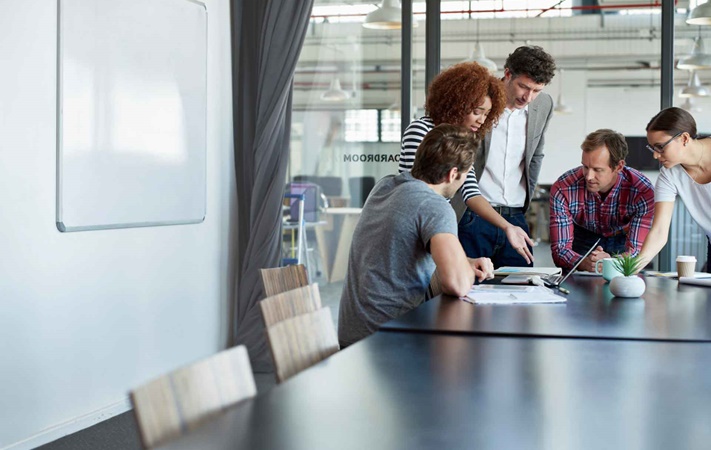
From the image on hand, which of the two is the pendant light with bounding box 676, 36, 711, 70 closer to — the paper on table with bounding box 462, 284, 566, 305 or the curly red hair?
the curly red hair

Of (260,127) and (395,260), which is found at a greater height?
(260,127)

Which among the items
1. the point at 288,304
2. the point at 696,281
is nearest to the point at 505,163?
the point at 696,281

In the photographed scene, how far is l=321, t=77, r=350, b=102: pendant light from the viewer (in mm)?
5984

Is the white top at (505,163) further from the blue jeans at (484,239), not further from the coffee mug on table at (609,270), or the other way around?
the coffee mug on table at (609,270)

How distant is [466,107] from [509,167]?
2.32ft

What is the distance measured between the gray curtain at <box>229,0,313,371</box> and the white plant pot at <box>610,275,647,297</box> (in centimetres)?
299

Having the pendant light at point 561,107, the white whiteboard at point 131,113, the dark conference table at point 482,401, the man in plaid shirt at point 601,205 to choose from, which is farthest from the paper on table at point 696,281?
the pendant light at point 561,107

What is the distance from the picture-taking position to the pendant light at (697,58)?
5375mm

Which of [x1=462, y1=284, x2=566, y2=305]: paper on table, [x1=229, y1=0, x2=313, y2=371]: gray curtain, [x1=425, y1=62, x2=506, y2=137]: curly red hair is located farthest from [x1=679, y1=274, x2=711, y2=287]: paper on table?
[x1=229, y1=0, x2=313, y2=371]: gray curtain

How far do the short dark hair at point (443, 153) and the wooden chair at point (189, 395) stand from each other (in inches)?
63.7

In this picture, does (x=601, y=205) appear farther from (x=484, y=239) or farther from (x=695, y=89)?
(x=695, y=89)

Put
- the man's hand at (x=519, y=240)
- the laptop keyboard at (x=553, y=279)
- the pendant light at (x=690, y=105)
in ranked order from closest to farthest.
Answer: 1. the laptop keyboard at (x=553, y=279)
2. the man's hand at (x=519, y=240)
3. the pendant light at (x=690, y=105)

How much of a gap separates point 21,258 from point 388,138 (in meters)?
2.81

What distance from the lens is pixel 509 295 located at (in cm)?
291
